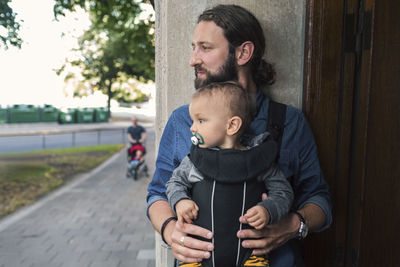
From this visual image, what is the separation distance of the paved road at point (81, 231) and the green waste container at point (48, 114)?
77.7 feet

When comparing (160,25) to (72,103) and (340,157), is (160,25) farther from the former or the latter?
(72,103)

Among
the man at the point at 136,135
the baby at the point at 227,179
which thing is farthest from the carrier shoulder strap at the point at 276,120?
the man at the point at 136,135

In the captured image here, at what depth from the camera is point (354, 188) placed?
2.04m

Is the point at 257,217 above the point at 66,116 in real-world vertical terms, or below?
above

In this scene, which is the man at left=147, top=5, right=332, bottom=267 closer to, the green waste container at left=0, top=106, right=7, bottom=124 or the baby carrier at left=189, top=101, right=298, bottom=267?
the baby carrier at left=189, top=101, right=298, bottom=267

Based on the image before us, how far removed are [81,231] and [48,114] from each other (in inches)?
1068

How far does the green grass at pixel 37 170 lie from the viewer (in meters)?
8.06

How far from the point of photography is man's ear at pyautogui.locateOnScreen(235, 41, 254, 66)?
1.77m

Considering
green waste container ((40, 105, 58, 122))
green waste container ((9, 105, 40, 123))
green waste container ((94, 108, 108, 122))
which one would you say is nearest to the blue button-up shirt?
green waste container ((9, 105, 40, 123))

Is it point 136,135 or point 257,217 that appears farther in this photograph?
point 136,135

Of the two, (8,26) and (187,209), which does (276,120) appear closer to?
(187,209)

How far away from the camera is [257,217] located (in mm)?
1360

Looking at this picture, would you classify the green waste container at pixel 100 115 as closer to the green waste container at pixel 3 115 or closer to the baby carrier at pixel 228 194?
the green waste container at pixel 3 115

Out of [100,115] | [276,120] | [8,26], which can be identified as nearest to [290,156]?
[276,120]
